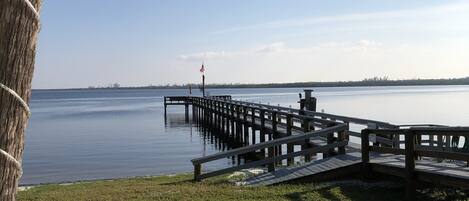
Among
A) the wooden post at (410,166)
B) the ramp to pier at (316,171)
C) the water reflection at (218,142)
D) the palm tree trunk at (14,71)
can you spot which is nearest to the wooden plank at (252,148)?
the ramp to pier at (316,171)

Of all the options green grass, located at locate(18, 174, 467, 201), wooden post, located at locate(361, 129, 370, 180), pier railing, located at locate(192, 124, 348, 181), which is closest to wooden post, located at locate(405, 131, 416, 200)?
green grass, located at locate(18, 174, 467, 201)

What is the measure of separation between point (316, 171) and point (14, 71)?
9965mm

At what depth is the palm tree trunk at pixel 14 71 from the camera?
2166mm

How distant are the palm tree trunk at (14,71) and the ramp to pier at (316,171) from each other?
9.53m

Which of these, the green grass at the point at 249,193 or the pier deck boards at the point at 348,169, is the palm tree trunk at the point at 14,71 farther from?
the pier deck boards at the point at 348,169

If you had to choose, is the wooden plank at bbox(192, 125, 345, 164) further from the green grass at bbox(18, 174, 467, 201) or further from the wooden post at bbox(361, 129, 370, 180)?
the wooden post at bbox(361, 129, 370, 180)

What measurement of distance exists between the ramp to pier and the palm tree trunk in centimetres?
953

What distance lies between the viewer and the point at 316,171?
11680 millimetres

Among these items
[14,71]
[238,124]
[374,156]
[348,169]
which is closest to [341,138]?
[374,156]

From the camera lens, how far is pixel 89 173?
2323 centimetres

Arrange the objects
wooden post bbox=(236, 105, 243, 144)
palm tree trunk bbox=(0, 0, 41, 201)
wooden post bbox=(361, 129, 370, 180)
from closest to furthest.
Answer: palm tree trunk bbox=(0, 0, 41, 201), wooden post bbox=(361, 129, 370, 180), wooden post bbox=(236, 105, 243, 144)

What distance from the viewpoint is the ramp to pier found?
37.7ft

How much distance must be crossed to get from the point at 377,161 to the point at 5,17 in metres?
10.0

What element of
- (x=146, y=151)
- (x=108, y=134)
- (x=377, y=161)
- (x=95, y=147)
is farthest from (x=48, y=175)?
(x=108, y=134)
